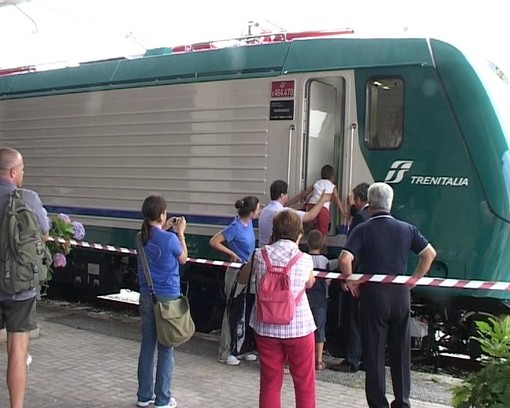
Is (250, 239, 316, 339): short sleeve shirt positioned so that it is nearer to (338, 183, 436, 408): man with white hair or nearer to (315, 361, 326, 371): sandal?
(338, 183, 436, 408): man with white hair

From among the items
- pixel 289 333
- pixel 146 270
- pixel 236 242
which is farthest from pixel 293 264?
pixel 236 242

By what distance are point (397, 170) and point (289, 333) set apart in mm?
2898

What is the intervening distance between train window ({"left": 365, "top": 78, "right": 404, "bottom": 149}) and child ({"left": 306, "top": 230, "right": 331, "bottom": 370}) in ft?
3.74

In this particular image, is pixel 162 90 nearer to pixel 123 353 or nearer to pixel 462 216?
pixel 123 353

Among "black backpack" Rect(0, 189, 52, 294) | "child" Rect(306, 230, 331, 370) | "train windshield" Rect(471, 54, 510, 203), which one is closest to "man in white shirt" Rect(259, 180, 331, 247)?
"child" Rect(306, 230, 331, 370)

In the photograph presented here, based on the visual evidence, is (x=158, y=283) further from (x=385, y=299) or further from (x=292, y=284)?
(x=385, y=299)

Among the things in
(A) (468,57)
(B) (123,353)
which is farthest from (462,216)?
(B) (123,353)

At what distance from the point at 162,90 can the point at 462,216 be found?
418cm

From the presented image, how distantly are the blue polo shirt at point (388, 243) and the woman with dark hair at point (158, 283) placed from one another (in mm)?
1434

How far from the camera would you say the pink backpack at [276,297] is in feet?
15.0

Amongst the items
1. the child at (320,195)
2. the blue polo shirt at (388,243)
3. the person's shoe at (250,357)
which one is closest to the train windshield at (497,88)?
the child at (320,195)

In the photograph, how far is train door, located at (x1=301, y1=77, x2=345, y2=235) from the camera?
7.63m

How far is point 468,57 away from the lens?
673 cm

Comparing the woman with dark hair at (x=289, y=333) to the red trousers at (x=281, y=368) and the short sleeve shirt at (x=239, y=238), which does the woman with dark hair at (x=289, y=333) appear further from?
the short sleeve shirt at (x=239, y=238)
